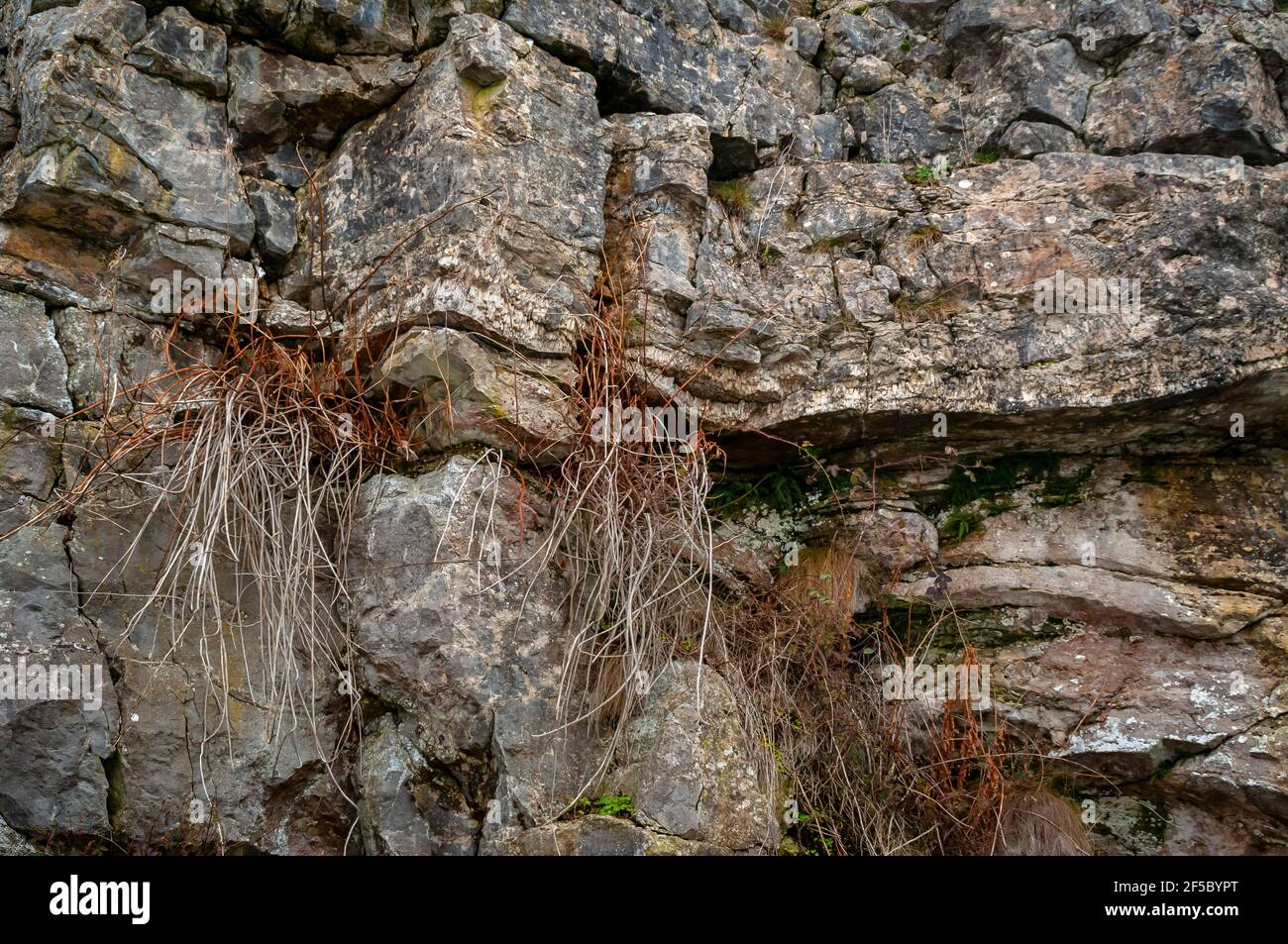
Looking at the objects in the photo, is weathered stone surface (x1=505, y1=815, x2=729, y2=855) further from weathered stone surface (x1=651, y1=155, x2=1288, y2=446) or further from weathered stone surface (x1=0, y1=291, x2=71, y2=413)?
weathered stone surface (x1=0, y1=291, x2=71, y2=413)

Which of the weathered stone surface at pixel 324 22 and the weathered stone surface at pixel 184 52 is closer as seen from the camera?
the weathered stone surface at pixel 184 52

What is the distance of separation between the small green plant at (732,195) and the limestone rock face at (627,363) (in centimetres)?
2

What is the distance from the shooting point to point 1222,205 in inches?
128

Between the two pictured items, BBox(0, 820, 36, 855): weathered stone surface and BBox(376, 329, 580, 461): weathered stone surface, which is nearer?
BBox(0, 820, 36, 855): weathered stone surface

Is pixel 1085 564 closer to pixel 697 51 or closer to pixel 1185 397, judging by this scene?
pixel 1185 397

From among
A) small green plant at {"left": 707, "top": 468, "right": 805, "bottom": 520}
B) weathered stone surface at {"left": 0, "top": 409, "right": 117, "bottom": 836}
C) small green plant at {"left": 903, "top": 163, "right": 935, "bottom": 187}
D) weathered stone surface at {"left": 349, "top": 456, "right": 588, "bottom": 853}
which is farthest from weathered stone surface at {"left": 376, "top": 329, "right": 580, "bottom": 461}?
small green plant at {"left": 903, "top": 163, "right": 935, "bottom": 187}

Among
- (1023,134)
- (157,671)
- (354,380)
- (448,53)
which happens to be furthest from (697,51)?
(157,671)

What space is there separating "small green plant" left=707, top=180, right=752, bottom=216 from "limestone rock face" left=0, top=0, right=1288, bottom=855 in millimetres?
19

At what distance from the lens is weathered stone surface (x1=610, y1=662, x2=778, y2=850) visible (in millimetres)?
2688

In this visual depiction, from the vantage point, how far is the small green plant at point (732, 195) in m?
3.65

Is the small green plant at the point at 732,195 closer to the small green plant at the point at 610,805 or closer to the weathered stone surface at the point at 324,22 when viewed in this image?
the weathered stone surface at the point at 324,22

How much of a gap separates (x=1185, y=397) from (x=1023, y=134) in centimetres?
120

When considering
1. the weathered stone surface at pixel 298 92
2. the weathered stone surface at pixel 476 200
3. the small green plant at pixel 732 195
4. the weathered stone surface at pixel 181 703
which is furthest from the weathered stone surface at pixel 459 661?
the small green plant at pixel 732 195

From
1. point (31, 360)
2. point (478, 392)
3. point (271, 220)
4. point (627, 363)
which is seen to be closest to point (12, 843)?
point (31, 360)
